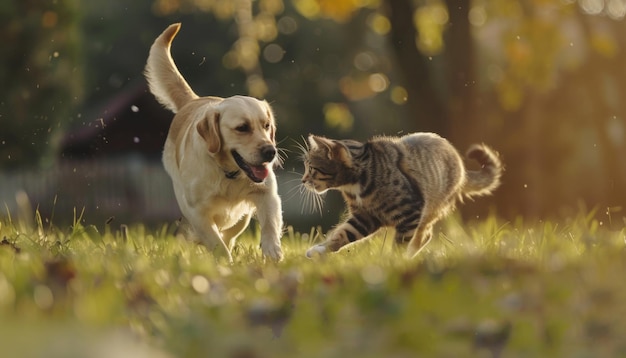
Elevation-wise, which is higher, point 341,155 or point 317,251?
point 341,155

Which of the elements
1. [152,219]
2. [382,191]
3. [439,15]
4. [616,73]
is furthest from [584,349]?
[152,219]

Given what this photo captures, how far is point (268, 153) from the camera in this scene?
6.36 metres

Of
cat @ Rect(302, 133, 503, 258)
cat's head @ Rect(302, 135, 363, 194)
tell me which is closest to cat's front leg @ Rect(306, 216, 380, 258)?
cat @ Rect(302, 133, 503, 258)

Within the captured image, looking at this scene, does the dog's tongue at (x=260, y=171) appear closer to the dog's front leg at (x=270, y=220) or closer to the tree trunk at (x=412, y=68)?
the dog's front leg at (x=270, y=220)

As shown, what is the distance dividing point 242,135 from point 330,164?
0.74 meters

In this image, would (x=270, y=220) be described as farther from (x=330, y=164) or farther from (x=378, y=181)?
(x=378, y=181)

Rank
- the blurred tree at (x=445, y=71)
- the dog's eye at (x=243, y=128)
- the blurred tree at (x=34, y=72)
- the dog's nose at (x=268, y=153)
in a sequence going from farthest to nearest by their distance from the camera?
the blurred tree at (x=34, y=72)
the blurred tree at (x=445, y=71)
the dog's eye at (x=243, y=128)
the dog's nose at (x=268, y=153)

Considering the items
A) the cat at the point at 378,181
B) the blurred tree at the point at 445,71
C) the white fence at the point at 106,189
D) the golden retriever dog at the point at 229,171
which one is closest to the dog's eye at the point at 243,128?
the golden retriever dog at the point at 229,171

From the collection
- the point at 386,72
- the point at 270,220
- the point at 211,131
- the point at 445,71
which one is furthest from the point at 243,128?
the point at 386,72

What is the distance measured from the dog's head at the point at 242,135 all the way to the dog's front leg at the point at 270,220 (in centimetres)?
24

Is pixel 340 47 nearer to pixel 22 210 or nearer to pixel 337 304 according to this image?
pixel 22 210

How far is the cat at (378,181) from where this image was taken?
665 centimetres

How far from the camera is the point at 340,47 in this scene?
24.9m

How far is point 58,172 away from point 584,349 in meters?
A: 20.4
